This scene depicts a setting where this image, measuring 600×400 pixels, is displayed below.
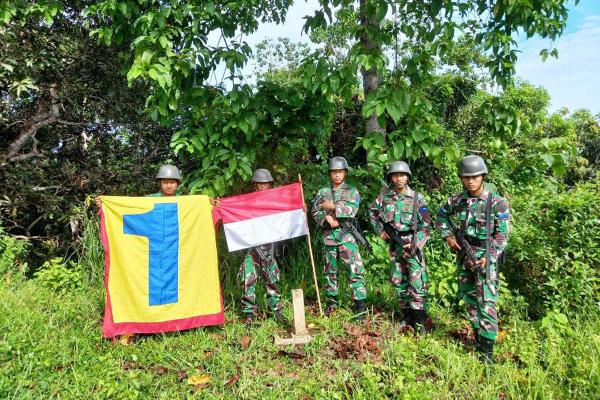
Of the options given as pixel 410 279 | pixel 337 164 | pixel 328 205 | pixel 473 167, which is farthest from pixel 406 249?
pixel 337 164

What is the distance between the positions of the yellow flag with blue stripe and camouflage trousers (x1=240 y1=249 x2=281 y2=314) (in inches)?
12.7

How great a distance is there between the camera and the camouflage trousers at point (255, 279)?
470cm

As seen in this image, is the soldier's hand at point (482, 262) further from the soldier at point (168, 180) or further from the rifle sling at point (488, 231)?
the soldier at point (168, 180)

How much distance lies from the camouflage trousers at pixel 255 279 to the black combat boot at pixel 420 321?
1529 millimetres

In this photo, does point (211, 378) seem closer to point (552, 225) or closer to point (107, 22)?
point (552, 225)

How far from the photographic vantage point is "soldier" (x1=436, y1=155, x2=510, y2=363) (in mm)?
3762

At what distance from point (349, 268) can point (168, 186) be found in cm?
238

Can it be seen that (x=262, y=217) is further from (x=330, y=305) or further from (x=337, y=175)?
(x=330, y=305)

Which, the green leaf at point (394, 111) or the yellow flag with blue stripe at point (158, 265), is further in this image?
the yellow flag with blue stripe at point (158, 265)

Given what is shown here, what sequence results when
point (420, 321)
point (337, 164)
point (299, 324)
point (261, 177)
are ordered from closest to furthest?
1. point (299, 324)
2. point (420, 321)
3. point (337, 164)
4. point (261, 177)

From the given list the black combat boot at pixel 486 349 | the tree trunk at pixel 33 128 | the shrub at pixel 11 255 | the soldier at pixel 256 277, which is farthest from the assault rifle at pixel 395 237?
the tree trunk at pixel 33 128

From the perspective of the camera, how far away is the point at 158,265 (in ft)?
14.6

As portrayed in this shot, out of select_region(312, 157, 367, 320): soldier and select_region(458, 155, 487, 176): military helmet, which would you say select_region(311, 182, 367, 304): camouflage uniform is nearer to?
select_region(312, 157, 367, 320): soldier

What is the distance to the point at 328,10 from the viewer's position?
456 centimetres
